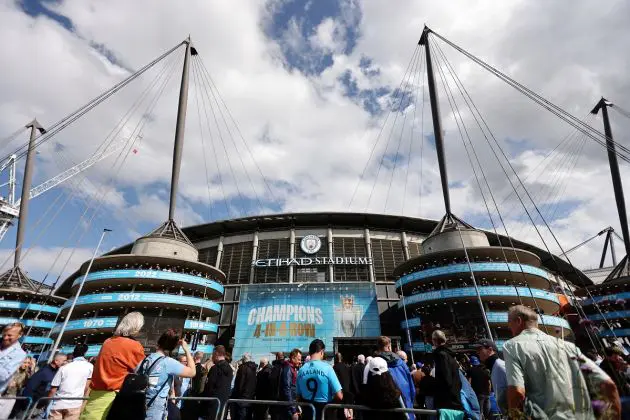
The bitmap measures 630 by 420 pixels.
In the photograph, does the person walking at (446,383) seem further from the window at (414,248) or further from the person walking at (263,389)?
the window at (414,248)

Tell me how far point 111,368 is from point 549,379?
488 cm

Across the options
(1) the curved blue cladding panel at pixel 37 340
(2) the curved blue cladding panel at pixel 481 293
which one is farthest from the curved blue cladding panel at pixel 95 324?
(2) the curved blue cladding panel at pixel 481 293

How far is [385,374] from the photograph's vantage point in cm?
412

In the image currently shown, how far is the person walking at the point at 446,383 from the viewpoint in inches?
174

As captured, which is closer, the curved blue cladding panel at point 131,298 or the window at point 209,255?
the curved blue cladding panel at point 131,298

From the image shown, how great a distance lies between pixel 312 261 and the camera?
43.8m

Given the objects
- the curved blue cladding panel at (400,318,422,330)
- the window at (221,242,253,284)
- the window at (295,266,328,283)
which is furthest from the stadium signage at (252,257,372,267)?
the curved blue cladding panel at (400,318,422,330)

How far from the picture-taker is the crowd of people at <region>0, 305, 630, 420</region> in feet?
8.89

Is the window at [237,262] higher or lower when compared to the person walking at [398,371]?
higher

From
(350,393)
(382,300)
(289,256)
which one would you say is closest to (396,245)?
(382,300)

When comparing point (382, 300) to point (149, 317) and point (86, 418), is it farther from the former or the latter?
point (86, 418)

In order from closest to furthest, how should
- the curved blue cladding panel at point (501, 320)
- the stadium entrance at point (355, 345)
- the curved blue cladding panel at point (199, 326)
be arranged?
the curved blue cladding panel at point (501, 320) < the stadium entrance at point (355, 345) < the curved blue cladding panel at point (199, 326)

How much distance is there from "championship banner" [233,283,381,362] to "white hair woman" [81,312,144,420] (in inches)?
1237

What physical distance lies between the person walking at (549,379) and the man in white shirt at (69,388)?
6.59 metres
